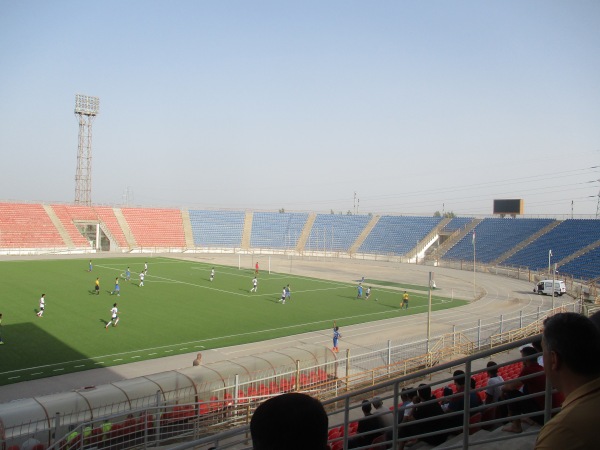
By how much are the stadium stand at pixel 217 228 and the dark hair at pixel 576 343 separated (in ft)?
250

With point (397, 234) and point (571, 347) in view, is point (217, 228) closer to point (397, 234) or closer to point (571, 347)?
point (397, 234)

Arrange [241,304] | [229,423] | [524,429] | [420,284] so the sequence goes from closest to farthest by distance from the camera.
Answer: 1. [524,429]
2. [229,423]
3. [241,304]
4. [420,284]

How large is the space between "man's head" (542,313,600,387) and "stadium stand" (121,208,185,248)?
242 feet

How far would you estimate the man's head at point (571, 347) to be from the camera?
2512 millimetres

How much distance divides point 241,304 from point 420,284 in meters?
20.5

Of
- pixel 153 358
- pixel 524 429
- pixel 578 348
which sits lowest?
pixel 153 358

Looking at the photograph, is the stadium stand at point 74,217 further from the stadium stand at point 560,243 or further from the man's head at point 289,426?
the man's head at point 289,426

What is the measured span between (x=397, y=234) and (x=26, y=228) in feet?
169

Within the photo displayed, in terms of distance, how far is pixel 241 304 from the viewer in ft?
111

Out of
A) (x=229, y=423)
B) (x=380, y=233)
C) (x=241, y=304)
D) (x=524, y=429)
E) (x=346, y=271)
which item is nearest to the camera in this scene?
(x=524, y=429)

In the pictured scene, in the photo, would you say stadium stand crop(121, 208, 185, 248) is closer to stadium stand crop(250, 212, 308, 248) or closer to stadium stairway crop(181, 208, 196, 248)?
stadium stairway crop(181, 208, 196, 248)

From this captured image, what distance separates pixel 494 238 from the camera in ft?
223

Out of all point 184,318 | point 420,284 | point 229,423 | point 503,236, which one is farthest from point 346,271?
point 229,423

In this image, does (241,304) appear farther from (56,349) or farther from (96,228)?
(96,228)
